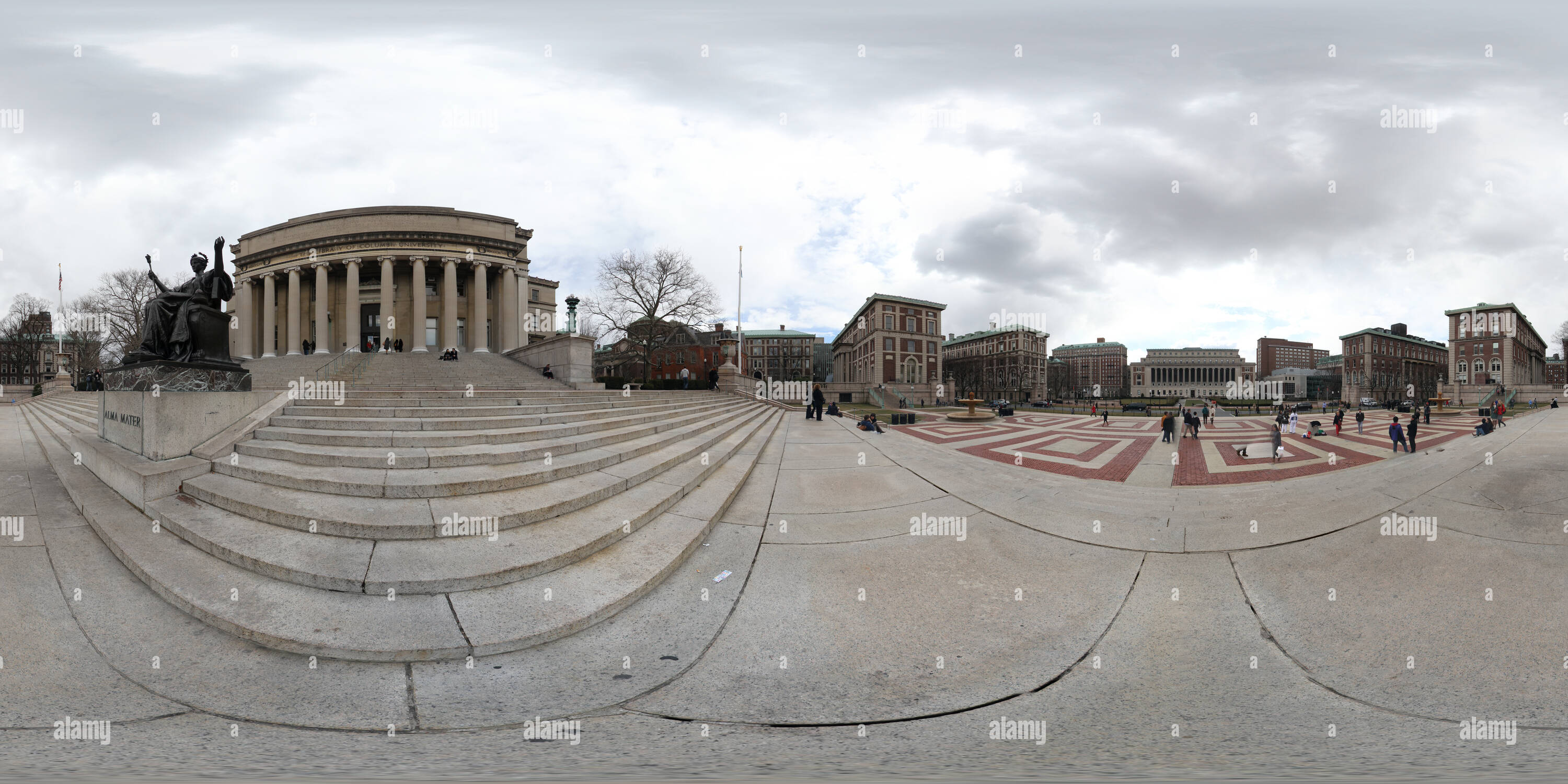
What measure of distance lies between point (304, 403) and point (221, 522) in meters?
6.03

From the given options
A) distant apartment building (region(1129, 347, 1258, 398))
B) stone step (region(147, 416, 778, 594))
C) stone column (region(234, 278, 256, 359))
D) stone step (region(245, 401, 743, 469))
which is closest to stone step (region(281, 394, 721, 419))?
stone step (region(245, 401, 743, 469))

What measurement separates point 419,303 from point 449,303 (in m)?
1.66

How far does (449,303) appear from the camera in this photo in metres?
37.9

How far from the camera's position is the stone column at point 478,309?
39344 millimetres

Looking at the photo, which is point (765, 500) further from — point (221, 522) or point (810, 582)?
point (221, 522)

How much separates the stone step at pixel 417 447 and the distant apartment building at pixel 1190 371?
139 metres

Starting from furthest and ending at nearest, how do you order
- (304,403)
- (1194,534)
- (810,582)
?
(304,403), (1194,534), (810,582)

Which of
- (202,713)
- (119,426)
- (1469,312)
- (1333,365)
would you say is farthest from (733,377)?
(1333,365)

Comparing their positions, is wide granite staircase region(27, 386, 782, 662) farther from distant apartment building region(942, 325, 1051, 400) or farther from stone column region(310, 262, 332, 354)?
distant apartment building region(942, 325, 1051, 400)

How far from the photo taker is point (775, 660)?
4.32 m

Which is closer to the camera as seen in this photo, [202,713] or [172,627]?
[202,713]

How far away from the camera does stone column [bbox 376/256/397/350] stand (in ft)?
118

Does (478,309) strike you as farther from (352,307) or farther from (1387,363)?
(1387,363)

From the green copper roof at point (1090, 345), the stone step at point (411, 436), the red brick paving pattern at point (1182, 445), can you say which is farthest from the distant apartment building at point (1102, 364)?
the stone step at point (411, 436)
